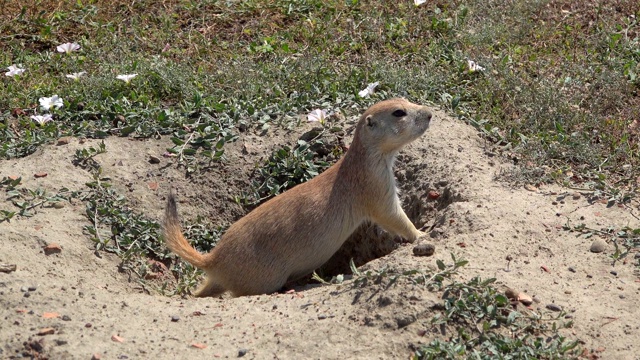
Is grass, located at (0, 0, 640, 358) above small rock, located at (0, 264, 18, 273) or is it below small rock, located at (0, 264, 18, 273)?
above

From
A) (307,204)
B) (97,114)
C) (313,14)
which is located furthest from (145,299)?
(313,14)

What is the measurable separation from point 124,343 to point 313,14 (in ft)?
16.5

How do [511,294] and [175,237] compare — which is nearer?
[511,294]

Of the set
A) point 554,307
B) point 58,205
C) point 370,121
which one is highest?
point 370,121

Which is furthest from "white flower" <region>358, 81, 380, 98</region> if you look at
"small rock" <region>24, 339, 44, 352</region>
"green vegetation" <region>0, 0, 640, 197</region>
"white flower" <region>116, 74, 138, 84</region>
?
"small rock" <region>24, 339, 44, 352</region>

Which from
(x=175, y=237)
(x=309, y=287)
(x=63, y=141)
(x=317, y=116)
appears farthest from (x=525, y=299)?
(x=63, y=141)

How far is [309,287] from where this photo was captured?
5805 mm

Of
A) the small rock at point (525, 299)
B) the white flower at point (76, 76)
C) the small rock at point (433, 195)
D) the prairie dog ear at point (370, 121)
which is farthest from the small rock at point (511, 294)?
the white flower at point (76, 76)

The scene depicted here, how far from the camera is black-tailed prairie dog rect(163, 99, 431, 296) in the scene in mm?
5762

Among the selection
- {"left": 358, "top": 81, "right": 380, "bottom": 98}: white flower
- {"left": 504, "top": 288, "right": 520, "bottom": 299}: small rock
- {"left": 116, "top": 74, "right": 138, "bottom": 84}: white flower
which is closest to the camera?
{"left": 504, "top": 288, "right": 520, "bottom": 299}: small rock

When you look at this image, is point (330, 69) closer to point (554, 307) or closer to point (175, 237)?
point (175, 237)

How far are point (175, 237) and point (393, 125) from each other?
1.73m

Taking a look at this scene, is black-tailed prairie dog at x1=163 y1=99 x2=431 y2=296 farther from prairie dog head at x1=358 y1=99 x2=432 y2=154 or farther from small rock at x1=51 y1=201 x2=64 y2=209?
small rock at x1=51 y1=201 x2=64 y2=209

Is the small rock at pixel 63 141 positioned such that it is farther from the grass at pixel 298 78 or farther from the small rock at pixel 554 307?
the small rock at pixel 554 307
